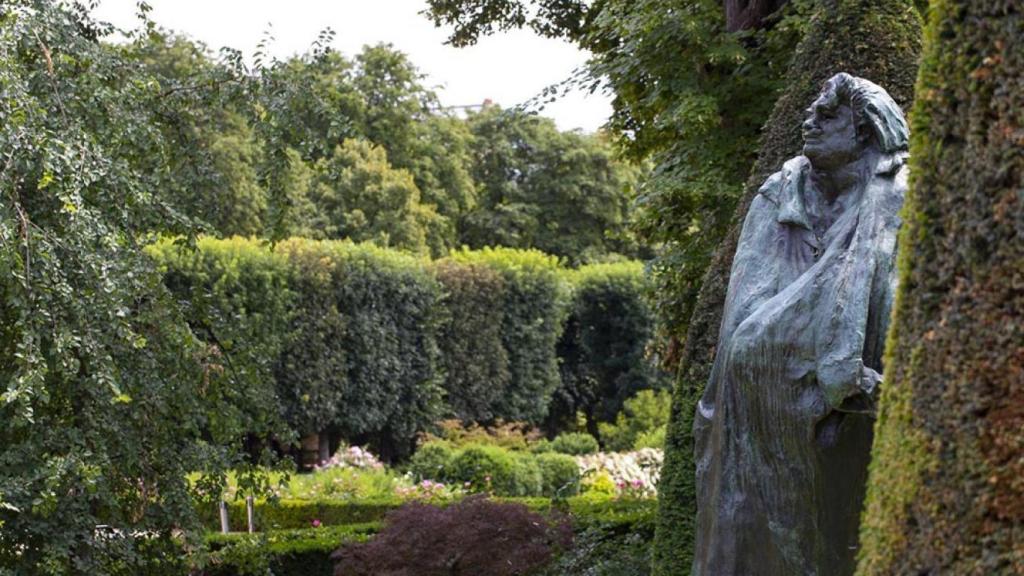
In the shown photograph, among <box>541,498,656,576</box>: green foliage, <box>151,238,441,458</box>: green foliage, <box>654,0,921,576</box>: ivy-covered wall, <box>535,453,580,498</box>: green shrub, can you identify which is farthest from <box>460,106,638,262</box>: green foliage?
<box>654,0,921,576</box>: ivy-covered wall

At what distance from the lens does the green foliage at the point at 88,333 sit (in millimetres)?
6434

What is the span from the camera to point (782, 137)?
686cm

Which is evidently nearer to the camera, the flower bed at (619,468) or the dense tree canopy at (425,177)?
the flower bed at (619,468)

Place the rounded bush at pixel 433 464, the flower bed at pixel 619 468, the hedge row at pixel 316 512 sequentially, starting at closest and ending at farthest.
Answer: the hedge row at pixel 316 512, the flower bed at pixel 619 468, the rounded bush at pixel 433 464

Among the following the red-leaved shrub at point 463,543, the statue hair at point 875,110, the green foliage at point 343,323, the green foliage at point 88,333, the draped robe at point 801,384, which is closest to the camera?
the draped robe at point 801,384

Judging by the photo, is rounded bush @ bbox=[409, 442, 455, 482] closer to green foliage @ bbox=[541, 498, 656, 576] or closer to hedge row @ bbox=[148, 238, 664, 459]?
hedge row @ bbox=[148, 238, 664, 459]

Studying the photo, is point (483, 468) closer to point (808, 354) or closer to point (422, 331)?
point (422, 331)

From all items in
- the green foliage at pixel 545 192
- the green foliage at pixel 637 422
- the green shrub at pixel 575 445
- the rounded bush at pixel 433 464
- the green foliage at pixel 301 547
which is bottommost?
the green foliage at pixel 301 547

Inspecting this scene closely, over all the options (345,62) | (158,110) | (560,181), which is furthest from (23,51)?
(560,181)

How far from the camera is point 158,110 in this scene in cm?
891

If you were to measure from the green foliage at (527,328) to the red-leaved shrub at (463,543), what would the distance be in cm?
1667

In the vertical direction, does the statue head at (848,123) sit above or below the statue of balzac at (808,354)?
above

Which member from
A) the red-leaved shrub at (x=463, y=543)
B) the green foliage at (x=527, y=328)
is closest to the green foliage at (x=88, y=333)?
the red-leaved shrub at (x=463, y=543)

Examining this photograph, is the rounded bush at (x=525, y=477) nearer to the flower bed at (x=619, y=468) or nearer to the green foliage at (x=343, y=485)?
the flower bed at (x=619, y=468)
